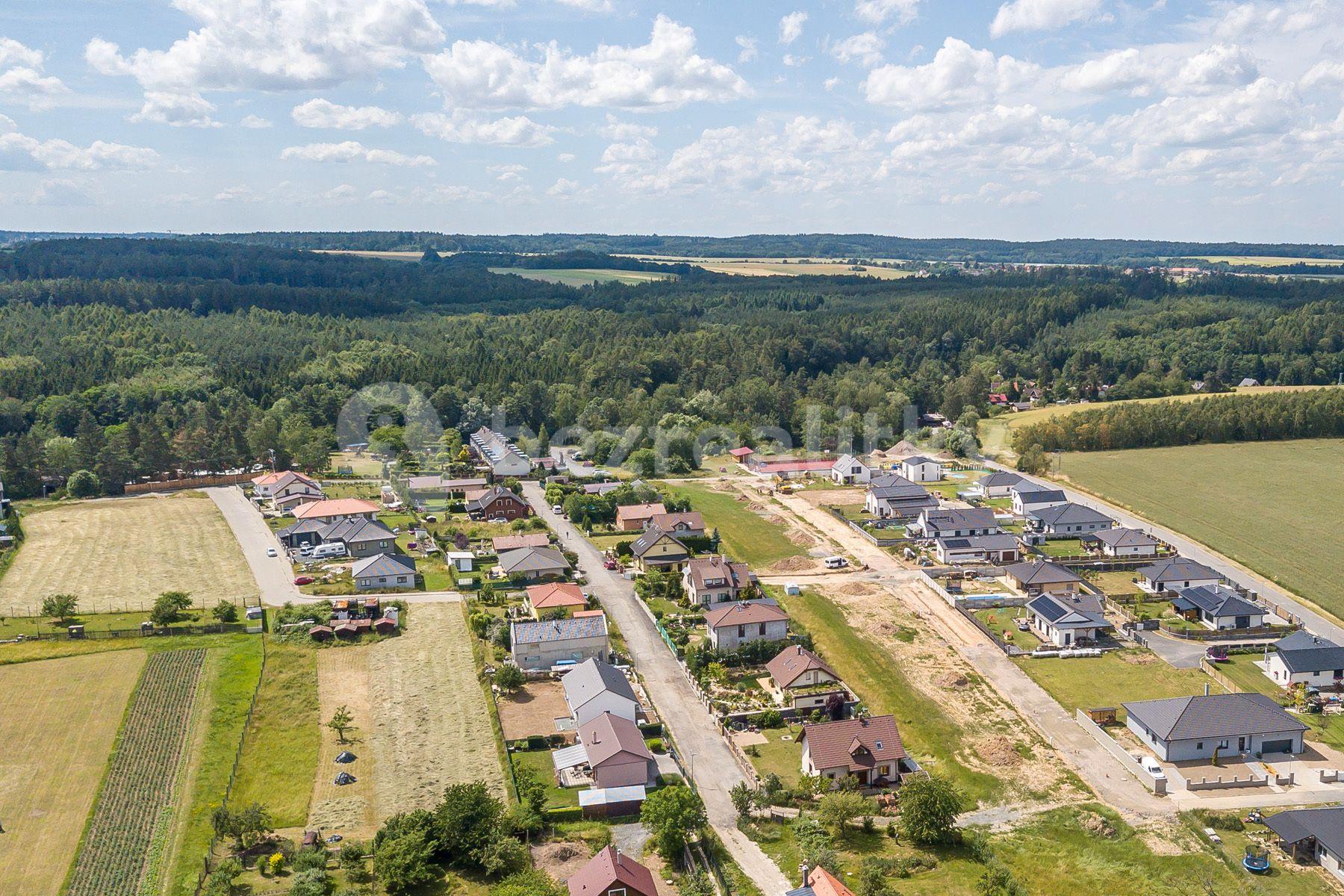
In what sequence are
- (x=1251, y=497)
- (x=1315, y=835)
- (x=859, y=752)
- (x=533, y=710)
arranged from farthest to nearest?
1. (x=1251, y=497)
2. (x=533, y=710)
3. (x=859, y=752)
4. (x=1315, y=835)

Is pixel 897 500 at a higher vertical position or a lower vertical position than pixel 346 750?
lower

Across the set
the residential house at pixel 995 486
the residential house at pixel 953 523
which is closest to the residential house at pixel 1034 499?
the residential house at pixel 995 486

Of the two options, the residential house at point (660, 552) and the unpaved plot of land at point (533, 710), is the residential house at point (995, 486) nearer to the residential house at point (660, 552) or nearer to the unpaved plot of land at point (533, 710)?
the residential house at point (660, 552)

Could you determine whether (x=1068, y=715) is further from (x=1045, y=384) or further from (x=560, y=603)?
(x=1045, y=384)

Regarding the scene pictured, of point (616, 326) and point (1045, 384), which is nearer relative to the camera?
point (1045, 384)

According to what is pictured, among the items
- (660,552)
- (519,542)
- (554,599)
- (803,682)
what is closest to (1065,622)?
(803,682)

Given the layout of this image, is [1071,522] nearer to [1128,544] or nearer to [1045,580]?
[1128,544]

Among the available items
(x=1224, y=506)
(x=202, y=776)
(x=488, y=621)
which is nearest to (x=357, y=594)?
(x=488, y=621)

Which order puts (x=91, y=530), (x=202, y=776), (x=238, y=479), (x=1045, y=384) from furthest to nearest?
1. (x=1045, y=384)
2. (x=238, y=479)
3. (x=91, y=530)
4. (x=202, y=776)
